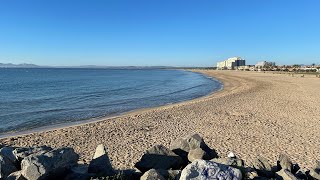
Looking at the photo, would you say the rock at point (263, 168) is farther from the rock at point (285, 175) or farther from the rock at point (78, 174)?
the rock at point (78, 174)

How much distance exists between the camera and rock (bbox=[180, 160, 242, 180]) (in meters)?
4.85

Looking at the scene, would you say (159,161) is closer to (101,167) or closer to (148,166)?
(148,166)

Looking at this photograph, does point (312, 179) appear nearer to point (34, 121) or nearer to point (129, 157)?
point (129, 157)

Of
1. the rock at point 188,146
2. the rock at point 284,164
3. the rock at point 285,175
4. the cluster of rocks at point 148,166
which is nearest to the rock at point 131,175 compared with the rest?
the cluster of rocks at point 148,166

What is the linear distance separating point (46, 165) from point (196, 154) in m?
3.14

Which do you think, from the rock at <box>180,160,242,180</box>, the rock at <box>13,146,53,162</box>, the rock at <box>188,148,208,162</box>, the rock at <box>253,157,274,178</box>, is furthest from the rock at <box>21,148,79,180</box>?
the rock at <box>253,157,274,178</box>

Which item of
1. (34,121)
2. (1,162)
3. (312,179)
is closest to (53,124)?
(34,121)

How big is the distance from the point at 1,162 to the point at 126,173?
2299 mm

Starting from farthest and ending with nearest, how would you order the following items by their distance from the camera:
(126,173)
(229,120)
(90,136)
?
(229,120), (90,136), (126,173)

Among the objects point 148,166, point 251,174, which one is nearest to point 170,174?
point 148,166

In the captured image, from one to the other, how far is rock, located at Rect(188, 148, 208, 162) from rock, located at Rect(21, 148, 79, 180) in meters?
2.62

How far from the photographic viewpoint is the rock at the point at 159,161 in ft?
20.7

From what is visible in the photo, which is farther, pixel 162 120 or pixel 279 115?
pixel 279 115

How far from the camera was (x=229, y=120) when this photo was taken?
1795 centimetres
